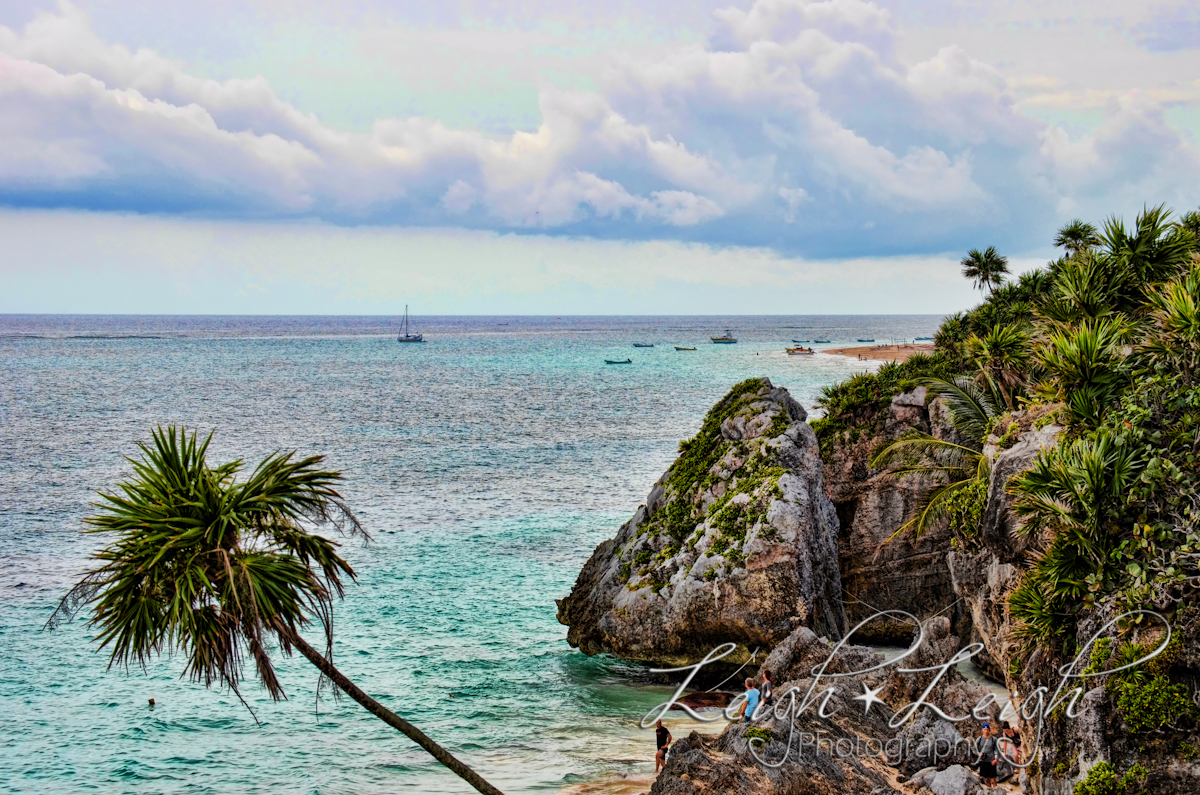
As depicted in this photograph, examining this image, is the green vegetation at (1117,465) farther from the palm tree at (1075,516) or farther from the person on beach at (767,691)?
the person on beach at (767,691)

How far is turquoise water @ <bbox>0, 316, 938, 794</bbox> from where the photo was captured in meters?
19.9

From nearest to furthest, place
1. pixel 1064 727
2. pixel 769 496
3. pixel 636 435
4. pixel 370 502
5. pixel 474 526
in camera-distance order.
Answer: pixel 1064 727, pixel 769 496, pixel 474 526, pixel 370 502, pixel 636 435

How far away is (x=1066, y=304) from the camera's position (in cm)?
1930

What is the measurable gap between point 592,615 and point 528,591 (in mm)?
5941

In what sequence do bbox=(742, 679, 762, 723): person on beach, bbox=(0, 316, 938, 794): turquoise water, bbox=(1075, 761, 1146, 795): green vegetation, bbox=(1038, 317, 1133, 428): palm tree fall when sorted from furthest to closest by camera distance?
bbox=(0, 316, 938, 794): turquoise water
bbox=(742, 679, 762, 723): person on beach
bbox=(1038, 317, 1133, 428): palm tree
bbox=(1075, 761, 1146, 795): green vegetation

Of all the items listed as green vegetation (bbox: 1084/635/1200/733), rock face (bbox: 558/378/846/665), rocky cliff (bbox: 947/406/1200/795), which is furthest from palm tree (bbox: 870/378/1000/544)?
green vegetation (bbox: 1084/635/1200/733)

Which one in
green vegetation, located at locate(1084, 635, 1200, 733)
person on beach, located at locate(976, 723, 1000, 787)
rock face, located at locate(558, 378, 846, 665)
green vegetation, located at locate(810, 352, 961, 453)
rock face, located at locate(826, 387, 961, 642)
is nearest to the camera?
green vegetation, located at locate(1084, 635, 1200, 733)

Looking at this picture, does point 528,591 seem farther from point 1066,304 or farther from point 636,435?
point 636,435

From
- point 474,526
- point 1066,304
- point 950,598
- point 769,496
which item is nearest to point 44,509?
point 474,526

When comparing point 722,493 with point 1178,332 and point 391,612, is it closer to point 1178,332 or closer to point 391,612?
point 391,612

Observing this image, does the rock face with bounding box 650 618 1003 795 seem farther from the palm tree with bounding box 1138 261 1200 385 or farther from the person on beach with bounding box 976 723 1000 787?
the palm tree with bounding box 1138 261 1200 385

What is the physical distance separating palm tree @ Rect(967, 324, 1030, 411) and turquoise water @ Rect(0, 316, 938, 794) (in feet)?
43.3

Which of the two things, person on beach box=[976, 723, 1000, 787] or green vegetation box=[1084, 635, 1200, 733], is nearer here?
green vegetation box=[1084, 635, 1200, 733]

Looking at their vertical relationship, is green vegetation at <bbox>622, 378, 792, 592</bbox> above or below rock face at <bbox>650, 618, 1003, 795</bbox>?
above
